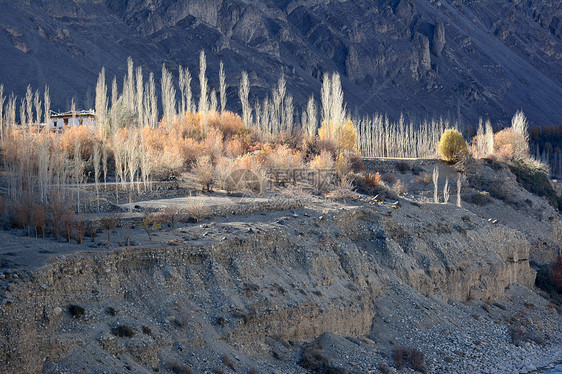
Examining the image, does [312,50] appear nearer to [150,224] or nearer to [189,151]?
[189,151]

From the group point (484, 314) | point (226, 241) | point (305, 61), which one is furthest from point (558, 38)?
point (226, 241)

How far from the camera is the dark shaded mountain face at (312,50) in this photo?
6669 centimetres

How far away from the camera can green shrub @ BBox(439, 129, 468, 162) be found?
47.8m

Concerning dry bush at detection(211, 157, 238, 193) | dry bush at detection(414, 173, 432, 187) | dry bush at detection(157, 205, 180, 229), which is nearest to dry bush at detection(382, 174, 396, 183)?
dry bush at detection(414, 173, 432, 187)

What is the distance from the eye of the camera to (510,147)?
175ft

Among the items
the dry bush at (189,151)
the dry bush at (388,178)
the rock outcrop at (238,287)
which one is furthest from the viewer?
the dry bush at (388,178)

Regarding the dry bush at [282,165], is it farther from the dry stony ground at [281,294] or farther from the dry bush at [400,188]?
the dry bush at [400,188]

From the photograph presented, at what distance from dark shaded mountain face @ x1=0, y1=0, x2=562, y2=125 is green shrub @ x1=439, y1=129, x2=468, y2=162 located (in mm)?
30099

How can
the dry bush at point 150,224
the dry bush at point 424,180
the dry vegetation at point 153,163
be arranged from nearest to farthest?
1. the dry bush at point 150,224
2. the dry vegetation at point 153,163
3. the dry bush at point 424,180

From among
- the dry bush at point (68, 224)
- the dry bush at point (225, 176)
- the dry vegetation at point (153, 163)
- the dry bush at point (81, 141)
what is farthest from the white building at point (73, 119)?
the dry bush at point (68, 224)

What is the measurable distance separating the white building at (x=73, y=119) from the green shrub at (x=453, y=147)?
2525 cm

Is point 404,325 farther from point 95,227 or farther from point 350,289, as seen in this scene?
point 95,227

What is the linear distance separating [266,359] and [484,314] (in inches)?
488

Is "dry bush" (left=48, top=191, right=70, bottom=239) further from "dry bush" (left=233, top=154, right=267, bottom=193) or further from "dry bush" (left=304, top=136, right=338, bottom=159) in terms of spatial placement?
"dry bush" (left=304, top=136, right=338, bottom=159)
